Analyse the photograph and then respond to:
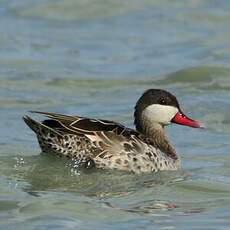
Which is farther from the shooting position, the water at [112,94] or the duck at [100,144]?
the duck at [100,144]

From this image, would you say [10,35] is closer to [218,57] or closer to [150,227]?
[218,57]

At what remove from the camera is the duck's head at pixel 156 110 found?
1505 cm

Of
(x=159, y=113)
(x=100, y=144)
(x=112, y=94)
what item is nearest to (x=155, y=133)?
(x=159, y=113)

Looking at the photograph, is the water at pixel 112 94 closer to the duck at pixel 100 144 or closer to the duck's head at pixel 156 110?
the duck at pixel 100 144

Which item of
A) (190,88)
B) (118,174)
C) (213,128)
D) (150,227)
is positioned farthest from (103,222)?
(190,88)

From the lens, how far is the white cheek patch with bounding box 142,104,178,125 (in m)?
15.1

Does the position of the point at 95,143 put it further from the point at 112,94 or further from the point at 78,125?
the point at 112,94

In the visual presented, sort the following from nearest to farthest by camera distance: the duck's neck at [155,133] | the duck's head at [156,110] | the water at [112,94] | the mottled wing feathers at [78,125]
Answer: the water at [112,94]
the mottled wing feathers at [78,125]
the duck's head at [156,110]
the duck's neck at [155,133]

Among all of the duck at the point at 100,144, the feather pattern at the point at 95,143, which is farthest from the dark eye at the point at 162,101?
the feather pattern at the point at 95,143

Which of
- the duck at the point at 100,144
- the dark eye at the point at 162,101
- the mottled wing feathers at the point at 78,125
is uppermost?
the dark eye at the point at 162,101

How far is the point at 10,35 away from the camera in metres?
24.5

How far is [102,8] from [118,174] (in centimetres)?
1277

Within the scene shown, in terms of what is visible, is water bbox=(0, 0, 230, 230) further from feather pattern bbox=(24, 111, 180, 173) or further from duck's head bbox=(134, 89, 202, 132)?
duck's head bbox=(134, 89, 202, 132)

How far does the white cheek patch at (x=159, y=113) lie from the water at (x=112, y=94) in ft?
2.07
